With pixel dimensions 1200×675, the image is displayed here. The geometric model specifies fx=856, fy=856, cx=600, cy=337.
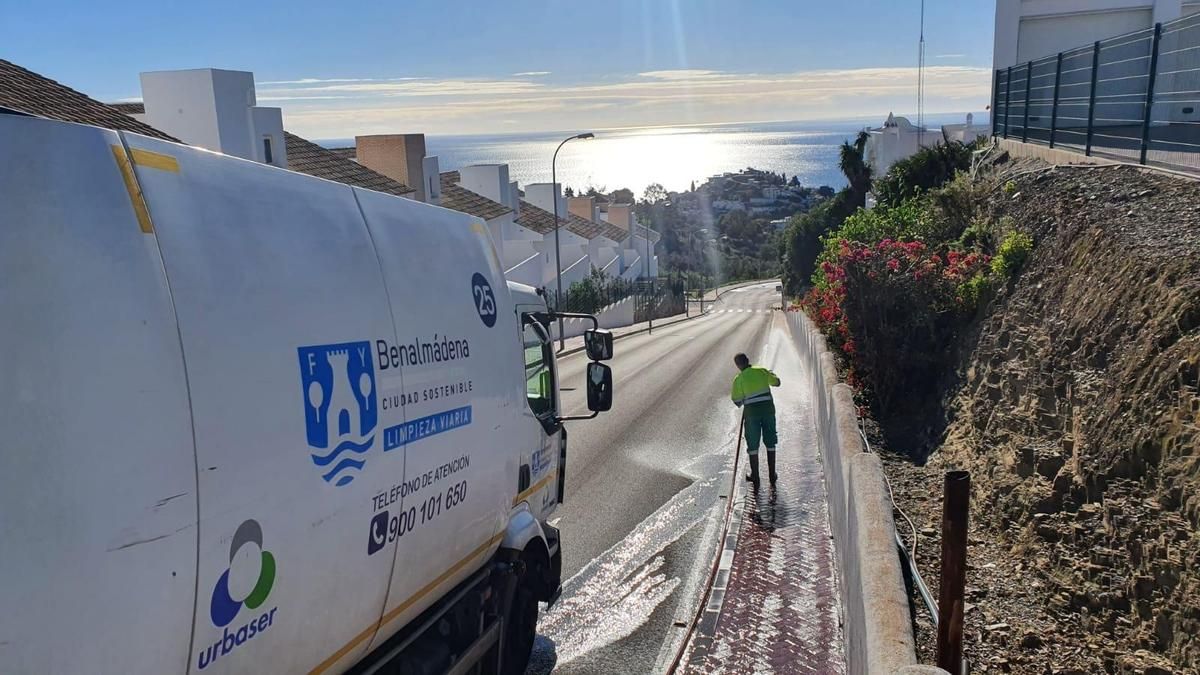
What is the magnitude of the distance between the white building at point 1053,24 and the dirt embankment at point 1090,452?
1538 cm

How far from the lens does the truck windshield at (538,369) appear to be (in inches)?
250

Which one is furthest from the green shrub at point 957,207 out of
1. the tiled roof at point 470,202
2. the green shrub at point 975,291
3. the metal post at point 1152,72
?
the tiled roof at point 470,202

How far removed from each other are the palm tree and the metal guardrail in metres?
24.4

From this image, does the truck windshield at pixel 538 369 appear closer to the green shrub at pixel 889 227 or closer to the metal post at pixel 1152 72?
the green shrub at pixel 889 227

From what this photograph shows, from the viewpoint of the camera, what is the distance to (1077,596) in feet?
16.2

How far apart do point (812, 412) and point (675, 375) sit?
285 inches

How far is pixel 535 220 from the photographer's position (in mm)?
52625

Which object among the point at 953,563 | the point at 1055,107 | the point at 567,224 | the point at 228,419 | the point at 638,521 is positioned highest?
the point at 1055,107

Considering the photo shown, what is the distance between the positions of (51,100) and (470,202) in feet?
88.5

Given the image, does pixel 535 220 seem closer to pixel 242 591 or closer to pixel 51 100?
pixel 51 100

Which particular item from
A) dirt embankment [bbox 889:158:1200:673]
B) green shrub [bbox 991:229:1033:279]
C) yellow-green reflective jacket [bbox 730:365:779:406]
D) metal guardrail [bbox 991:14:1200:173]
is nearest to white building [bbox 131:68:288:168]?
yellow-green reflective jacket [bbox 730:365:779:406]

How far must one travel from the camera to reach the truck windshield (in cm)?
634

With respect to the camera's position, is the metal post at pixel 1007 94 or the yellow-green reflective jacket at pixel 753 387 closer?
the yellow-green reflective jacket at pixel 753 387

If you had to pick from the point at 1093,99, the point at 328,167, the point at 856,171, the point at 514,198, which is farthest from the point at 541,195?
the point at 1093,99
